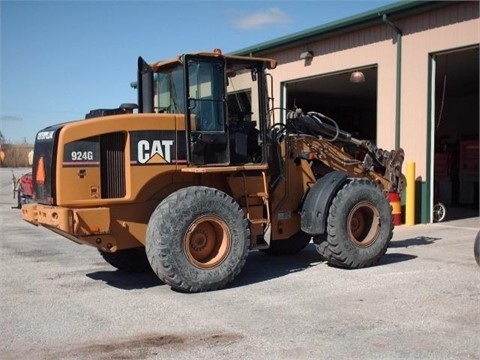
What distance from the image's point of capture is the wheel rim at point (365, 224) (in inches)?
327

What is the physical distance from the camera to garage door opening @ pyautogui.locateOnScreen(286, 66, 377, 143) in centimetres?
1819

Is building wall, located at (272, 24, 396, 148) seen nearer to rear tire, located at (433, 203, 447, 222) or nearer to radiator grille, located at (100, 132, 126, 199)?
rear tire, located at (433, 203, 447, 222)

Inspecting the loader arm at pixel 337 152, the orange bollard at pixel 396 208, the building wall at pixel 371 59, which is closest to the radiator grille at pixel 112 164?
the loader arm at pixel 337 152

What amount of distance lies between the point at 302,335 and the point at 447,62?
12.4 m

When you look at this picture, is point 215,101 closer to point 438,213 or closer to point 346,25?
point 346,25

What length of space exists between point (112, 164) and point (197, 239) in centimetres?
133

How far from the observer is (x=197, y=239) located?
6980 millimetres

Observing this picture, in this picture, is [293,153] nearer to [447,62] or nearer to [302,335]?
[302,335]

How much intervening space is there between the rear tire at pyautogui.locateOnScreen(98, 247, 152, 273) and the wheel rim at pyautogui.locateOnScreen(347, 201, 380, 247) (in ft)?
9.54

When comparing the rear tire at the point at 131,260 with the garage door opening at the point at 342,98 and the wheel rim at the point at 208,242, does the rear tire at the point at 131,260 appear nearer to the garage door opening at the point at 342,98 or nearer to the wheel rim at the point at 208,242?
the wheel rim at the point at 208,242

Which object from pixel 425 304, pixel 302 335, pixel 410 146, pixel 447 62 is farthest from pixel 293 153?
pixel 447 62

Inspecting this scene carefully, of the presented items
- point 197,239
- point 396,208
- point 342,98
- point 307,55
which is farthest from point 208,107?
point 342,98

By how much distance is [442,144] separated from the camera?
65.9 feet

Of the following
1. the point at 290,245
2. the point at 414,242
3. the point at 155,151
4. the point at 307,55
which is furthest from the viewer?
the point at 307,55
